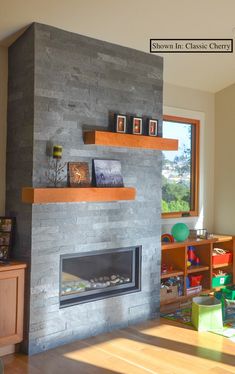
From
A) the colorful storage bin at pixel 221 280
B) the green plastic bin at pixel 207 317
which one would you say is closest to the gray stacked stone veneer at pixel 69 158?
the green plastic bin at pixel 207 317

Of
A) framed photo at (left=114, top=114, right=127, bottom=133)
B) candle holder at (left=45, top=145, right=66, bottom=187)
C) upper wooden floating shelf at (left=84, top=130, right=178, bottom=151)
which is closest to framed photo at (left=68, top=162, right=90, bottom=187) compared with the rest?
candle holder at (left=45, top=145, right=66, bottom=187)

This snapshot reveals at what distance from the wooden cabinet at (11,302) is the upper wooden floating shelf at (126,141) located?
1.19 meters

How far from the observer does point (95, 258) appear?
4059 mm

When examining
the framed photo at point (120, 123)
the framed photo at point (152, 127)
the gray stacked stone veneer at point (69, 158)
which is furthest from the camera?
the framed photo at point (152, 127)

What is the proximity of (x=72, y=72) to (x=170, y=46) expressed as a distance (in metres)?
1.13

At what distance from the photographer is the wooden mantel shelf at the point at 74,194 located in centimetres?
336

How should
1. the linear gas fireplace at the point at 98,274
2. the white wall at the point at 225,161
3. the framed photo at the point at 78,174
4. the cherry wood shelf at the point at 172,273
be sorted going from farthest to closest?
the white wall at the point at 225,161
the cherry wood shelf at the point at 172,273
the linear gas fireplace at the point at 98,274
the framed photo at the point at 78,174

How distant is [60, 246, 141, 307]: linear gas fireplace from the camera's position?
3799mm

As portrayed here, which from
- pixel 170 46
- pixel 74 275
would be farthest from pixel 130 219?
pixel 170 46

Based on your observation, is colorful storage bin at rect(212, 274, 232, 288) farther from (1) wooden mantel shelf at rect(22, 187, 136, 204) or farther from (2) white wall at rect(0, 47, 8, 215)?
(2) white wall at rect(0, 47, 8, 215)

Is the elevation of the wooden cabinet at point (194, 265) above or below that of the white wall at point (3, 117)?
below

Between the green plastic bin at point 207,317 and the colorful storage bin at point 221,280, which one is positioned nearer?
the green plastic bin at point 207,317

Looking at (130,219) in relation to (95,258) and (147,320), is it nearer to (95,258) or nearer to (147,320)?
(95,258)

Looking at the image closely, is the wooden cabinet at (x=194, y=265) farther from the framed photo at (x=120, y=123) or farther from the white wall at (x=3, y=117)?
the white wall at (x=3, y=117)
